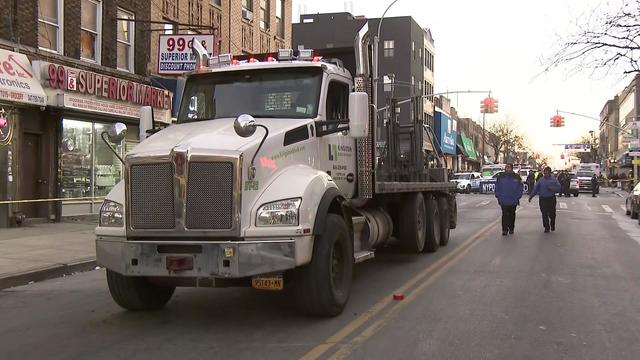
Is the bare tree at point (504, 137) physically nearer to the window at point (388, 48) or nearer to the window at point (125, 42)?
the window at point (388, 48)

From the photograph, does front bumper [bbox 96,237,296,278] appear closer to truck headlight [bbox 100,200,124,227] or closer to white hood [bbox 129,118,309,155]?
truck headlight [bbox 100,200,124,227]

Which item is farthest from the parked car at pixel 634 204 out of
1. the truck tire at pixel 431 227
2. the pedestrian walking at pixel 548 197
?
the truck tire at pixel 431 227

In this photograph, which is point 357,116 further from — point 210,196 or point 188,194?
point 188,194

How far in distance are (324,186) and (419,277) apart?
3205mm

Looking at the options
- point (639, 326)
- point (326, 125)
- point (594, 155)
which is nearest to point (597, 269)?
point (639, 326)

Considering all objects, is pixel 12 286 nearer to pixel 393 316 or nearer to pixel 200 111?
pixel 200 111

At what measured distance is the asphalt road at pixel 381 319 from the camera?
545cm

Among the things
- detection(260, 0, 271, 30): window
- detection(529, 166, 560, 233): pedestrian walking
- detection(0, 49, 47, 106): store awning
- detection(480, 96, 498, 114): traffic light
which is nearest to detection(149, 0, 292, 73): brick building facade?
detection(260, 0, 271, 30): window

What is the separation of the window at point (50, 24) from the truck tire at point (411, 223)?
1075 centimetres

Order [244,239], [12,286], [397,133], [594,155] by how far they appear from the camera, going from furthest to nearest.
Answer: [594,155] → [397,133] → [12,286] → [244,239]

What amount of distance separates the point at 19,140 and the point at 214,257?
11.8 metres

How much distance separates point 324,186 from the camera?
6.52 meters

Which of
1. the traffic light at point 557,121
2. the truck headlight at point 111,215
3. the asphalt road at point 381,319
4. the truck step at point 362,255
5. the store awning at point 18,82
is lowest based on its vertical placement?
the asphalt road at point 381,319

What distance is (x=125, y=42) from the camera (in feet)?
63.7
